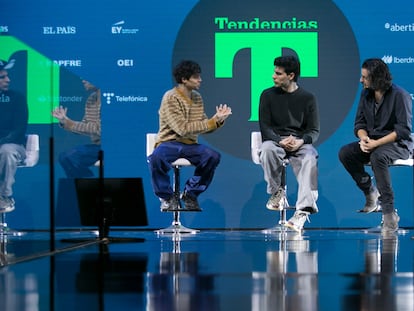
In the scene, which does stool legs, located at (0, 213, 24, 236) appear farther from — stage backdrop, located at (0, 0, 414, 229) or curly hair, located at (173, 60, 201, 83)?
stage backdrop, located at (0, 0, 414, 229)

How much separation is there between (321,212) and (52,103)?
3.82m

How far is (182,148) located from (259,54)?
1.54 metres

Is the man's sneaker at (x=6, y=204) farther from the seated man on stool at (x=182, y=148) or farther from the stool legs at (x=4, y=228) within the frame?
the seated man on stool at (x=182, y=148)

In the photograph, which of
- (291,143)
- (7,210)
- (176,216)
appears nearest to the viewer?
(7,210)

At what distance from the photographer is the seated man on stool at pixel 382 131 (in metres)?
6.16

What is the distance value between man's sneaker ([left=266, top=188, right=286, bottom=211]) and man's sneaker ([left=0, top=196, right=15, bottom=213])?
9.66ft

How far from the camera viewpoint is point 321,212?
303 inches

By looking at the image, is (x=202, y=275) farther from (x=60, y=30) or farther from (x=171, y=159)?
(x=60, y=30)

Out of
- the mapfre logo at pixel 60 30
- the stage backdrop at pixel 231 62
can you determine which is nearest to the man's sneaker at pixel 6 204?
the stage backdrop at pixel 231 62

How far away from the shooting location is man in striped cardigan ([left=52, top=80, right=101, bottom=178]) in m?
4.71

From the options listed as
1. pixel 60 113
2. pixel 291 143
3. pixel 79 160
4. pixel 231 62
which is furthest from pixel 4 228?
pixel 231 62

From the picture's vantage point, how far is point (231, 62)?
301 inches

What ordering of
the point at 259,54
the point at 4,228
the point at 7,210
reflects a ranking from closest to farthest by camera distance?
1. the point at 4,228
2. the point at 7,210
3. the point at 259,54

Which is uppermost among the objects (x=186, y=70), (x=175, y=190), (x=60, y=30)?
(x=60, y=30)
